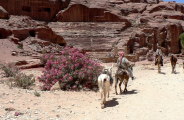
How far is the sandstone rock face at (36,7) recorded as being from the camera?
33344mm

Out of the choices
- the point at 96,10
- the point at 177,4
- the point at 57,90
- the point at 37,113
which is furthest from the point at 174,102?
the point at 177,4

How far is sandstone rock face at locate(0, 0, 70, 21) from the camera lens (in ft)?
109

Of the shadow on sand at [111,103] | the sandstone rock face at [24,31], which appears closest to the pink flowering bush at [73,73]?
the shadow on sand at [111,103]

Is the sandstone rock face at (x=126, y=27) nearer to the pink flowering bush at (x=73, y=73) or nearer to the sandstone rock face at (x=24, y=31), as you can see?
the sandstone rock face at (x=24, y=31)

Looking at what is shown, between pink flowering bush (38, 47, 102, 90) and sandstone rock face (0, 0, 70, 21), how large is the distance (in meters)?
27.9

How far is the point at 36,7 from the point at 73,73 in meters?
30.3

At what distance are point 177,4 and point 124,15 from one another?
12.6 m

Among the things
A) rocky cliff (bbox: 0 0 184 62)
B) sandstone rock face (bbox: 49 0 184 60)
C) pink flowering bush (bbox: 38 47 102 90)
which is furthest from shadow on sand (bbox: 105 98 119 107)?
rocky cliff (bbox: 0 0 184 62)

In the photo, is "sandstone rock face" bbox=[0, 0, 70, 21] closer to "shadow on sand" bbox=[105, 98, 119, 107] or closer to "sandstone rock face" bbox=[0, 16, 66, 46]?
"sandstone rock face" bbox=[0, 16, 66, 46]

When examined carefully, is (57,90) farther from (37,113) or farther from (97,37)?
(97,37)

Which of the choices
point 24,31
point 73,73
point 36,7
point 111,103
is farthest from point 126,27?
point 111,103

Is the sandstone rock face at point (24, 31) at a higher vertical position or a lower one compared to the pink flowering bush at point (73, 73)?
higher

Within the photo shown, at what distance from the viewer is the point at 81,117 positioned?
5.29 m

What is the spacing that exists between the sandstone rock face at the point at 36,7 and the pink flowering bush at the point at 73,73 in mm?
27947
